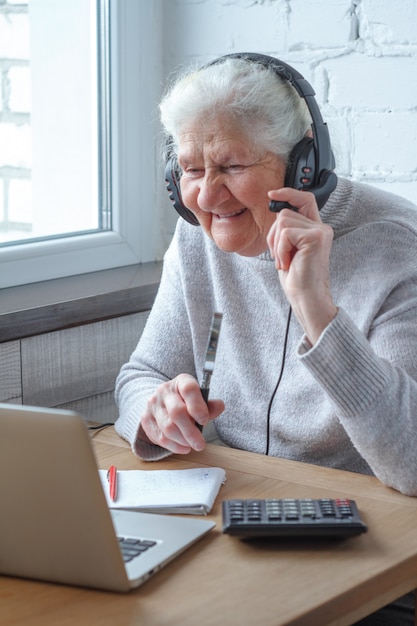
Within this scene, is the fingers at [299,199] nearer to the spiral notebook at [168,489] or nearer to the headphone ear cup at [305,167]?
the headphone ear cup at [305,167]

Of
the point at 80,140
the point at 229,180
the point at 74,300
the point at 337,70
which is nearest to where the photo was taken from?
the point at 229,180

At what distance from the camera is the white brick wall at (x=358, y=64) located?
1.87m

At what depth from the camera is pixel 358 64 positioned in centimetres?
192

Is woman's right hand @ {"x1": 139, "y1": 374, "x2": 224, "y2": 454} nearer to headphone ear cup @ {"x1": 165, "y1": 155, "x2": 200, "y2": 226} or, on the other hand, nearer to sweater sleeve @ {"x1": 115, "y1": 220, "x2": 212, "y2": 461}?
sweater sleeve @ {"x1": 115, "y1": 220, "x2": 212, "y2": 461}

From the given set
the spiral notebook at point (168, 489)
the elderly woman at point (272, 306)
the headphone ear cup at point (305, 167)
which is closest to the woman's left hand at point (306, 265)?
the elderly woman at point (272, 306)

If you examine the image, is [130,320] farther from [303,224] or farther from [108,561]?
[108,561]

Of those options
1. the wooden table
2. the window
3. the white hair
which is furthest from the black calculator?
the window

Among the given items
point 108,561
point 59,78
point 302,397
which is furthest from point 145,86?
point 108,561

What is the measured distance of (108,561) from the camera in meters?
0.98

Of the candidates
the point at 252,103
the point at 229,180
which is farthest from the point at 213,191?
the point at 252,103

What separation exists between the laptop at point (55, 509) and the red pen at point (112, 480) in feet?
0.73

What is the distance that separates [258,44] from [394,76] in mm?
331

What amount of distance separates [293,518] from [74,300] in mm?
844

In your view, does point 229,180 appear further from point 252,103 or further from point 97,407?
point 97,407
